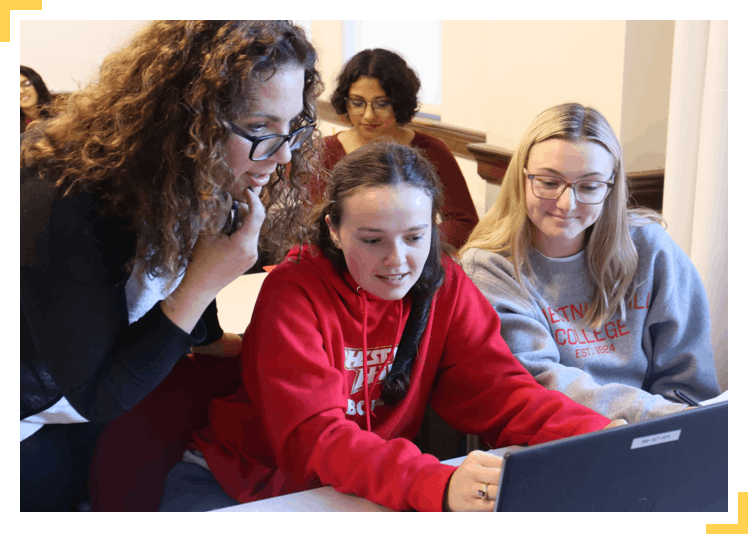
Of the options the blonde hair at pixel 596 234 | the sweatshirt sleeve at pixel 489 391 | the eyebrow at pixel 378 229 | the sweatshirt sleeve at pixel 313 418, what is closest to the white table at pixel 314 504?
the sweatshirt sleeve at pixel 313 418

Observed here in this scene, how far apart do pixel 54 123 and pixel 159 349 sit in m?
0.39

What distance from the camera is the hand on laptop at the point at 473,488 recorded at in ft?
3.04

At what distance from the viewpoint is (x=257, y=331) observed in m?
1.17

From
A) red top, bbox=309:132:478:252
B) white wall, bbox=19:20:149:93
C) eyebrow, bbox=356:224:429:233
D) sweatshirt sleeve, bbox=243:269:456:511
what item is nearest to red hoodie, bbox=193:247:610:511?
sweatshirt sleeve, bbox=243:269:456:511

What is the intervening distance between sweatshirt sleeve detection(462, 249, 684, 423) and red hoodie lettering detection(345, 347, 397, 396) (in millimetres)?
296

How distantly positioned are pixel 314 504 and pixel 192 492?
0.99ft

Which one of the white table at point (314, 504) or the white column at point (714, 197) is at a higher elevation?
the white column at point (714, 197)

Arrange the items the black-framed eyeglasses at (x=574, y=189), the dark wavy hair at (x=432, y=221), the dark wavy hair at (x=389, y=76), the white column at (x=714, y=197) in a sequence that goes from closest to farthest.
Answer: the dark wavy hair at (x=432, y=221) < the black-framed eyeglasses at (x=574, y=189) < the white column at (x=714, y=197) < the dark wavy hair at (x=389, y=76)

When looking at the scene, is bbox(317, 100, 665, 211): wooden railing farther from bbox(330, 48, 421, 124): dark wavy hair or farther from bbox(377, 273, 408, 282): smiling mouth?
bbox(377, 273, 408, 282): smiling mouth

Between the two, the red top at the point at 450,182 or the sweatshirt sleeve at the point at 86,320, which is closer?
the sweatshirt sleeve at the point at 86,320

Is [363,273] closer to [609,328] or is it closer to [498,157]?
[609,328]

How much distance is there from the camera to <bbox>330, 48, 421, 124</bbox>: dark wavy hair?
8.29 ft

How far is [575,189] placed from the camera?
1.43m

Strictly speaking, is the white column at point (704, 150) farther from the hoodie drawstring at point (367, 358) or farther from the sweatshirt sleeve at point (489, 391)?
the hoodie drawstring at point (367, 358)
